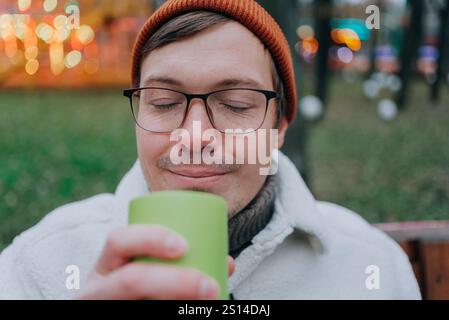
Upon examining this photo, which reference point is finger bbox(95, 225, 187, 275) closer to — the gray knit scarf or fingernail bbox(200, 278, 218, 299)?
fingernail bbox(200, 278, 218, 299)

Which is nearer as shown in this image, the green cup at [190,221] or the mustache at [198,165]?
the green cup at [190,221]

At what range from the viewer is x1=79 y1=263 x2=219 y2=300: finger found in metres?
0.76

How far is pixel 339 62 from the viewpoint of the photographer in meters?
22.5

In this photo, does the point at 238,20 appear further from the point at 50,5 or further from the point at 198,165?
the point at 50,5

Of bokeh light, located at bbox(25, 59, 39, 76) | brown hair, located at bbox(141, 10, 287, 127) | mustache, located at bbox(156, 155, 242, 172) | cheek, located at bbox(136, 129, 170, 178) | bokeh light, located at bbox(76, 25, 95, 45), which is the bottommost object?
mustache, located at bbox(156, 155, 242, 172)

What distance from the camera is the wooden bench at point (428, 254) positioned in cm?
200

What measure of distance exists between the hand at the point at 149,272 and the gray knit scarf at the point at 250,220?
0.68 metres

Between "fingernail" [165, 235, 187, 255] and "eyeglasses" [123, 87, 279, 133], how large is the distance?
1.93 feet

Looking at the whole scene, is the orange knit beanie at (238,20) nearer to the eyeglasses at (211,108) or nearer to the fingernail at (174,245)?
the eyeglasses at (211,108)

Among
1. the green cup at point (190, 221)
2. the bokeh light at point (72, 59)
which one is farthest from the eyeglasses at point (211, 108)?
the bokeh light at point (72, 59)

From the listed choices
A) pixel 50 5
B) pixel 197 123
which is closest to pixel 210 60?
pixel 197 123

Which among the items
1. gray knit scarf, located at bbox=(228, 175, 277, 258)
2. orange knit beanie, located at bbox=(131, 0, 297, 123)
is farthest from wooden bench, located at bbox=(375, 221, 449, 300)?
orange knit beanie, located at bbox=(131, 0, 297, 123)

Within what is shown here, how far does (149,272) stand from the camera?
0.79 meters
